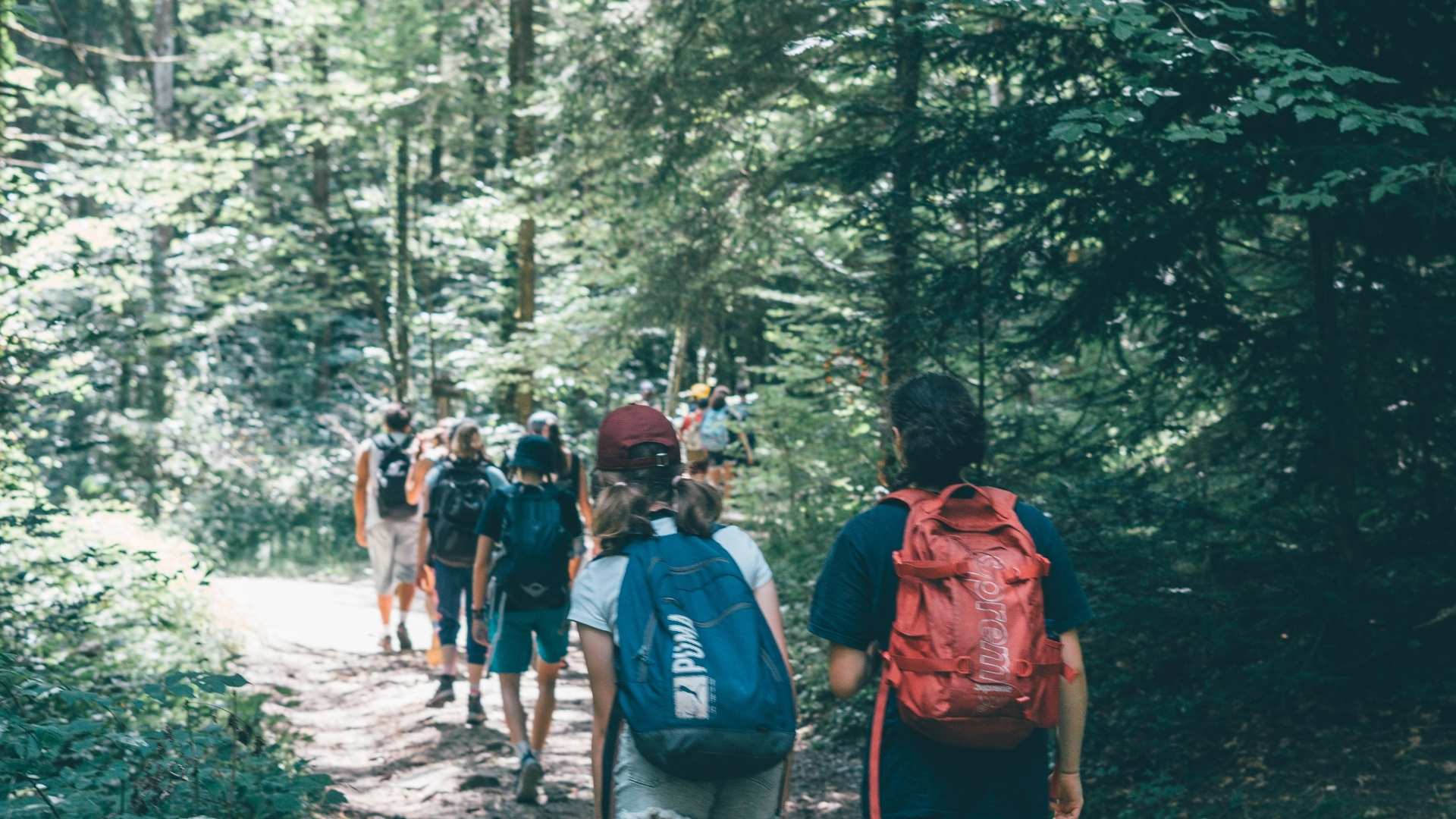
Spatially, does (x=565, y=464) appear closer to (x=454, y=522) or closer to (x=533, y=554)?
(x=454, y=522)

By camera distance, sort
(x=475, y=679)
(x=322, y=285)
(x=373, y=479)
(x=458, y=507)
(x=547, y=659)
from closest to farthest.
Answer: (x=547, y=659) → (x=475, y=679) → (x=458, y=507) → (x=373, y=479) → (x=322, y=285)

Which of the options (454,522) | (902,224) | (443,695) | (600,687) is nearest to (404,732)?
(443,695)

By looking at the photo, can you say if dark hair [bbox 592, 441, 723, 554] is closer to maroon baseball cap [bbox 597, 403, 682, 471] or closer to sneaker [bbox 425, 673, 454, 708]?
maroon baseball cap [bbox 597, 403, 682, 471]

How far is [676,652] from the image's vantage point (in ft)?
10.6

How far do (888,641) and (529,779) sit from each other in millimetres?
4334

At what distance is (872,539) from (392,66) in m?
15.9

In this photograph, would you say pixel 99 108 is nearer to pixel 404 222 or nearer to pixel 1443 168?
pixel 404 222

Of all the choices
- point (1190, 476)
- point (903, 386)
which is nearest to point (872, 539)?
point (903, 386)

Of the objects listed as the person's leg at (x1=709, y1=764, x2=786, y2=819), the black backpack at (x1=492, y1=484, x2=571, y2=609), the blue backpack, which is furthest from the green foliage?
the person's leg at (x1=709, y1=764, x2=786, y2=819)

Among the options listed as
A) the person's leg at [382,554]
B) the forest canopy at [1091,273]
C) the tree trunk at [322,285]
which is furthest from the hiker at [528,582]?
the tree trunk at [322,285]

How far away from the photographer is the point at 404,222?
21.0 m

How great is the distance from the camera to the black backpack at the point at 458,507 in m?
8.98

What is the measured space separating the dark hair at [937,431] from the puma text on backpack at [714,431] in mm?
14455

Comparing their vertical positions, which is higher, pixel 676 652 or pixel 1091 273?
pixel 1091 273
